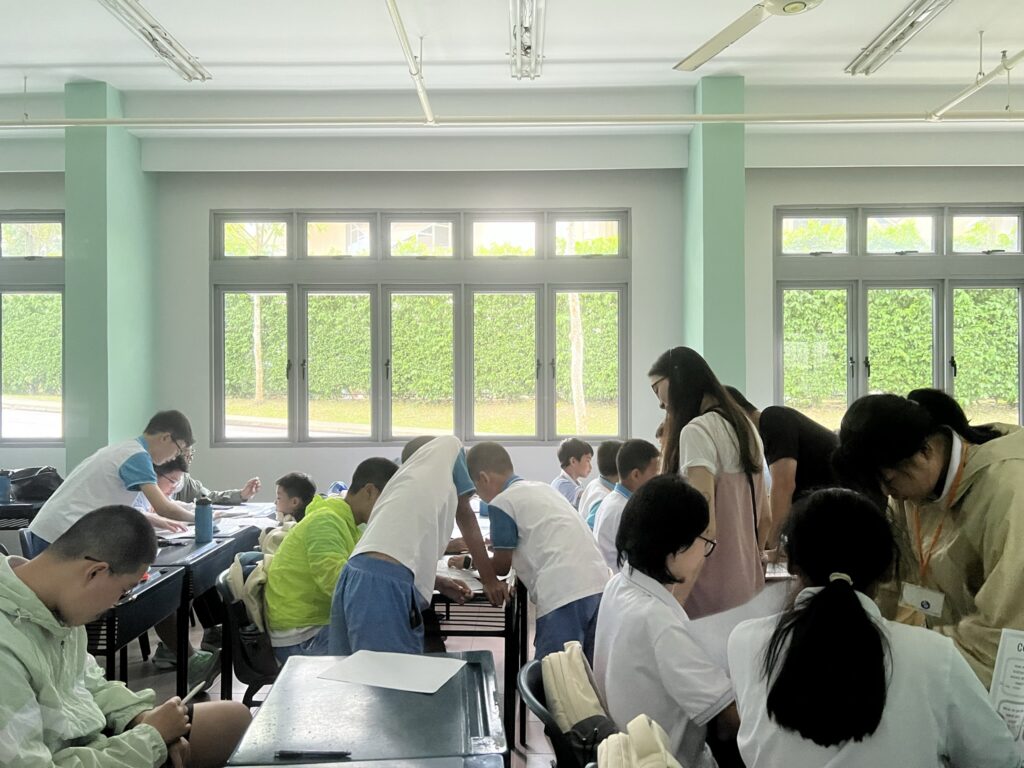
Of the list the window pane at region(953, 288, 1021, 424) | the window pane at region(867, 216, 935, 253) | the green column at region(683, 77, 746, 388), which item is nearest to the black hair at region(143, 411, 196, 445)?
the green column at region(683, 77, 746, 388)

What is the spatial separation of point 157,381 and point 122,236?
1336 mm

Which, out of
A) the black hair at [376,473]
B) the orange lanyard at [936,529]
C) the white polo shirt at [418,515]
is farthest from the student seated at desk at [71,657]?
the orange lanyard at [936,529]

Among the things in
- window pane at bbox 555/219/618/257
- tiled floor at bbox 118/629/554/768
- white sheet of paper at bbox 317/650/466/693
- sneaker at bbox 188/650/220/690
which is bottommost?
tiled floor at bbox 118/629/554/768

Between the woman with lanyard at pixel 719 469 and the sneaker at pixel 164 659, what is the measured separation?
2.78 m

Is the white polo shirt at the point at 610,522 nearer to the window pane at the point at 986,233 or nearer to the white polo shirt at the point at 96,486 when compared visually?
the white polo shirt at the point at 96,486

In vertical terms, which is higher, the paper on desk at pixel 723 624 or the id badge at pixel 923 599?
the id badge at pixel 923 599

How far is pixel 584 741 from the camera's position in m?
1.34

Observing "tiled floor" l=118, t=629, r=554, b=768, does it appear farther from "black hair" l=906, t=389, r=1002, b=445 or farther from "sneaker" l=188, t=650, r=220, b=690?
"black hair" l=906, t=389, r=1002, b=445

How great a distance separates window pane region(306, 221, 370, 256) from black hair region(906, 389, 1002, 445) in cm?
585

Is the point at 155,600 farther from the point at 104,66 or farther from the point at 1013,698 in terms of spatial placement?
the point at 104,66

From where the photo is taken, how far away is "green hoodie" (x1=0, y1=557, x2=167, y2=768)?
4.62ft

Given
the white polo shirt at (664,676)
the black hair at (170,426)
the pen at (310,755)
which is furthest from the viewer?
the black hair at (170,426)

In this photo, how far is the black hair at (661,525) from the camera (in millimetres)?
1699

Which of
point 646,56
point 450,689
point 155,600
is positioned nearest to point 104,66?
point 646,56
